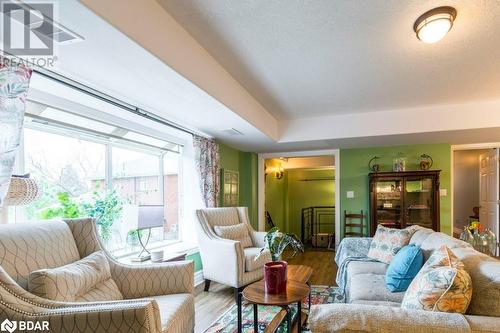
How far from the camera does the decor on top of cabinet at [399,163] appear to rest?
16.0ft

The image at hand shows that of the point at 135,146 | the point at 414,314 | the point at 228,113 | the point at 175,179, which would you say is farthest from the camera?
the point at 175,179

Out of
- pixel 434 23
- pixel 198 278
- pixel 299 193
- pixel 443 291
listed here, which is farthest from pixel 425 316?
pixel 299 193

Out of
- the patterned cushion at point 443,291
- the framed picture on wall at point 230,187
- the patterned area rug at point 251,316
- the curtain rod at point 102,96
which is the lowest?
the patterned area rug at point 251,316

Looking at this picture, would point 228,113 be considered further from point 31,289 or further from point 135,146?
point 31,289

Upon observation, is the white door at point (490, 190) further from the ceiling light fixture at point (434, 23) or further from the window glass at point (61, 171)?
the window glass at point (61, 171)

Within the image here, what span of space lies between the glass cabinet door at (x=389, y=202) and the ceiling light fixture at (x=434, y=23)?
331 centimetres

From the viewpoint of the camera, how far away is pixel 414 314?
1303mm

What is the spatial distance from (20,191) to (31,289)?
550mm

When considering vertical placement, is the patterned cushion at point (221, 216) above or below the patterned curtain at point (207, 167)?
below

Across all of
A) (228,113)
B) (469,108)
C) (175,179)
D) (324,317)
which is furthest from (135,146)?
(469,108)

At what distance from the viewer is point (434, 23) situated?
1880 millimetres

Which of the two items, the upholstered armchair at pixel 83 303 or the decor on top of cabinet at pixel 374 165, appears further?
the decor on top of cabinet at pixel 374 165

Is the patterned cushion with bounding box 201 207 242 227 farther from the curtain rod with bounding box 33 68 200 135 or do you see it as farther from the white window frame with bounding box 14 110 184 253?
the curtain rod with bounding box 33 68 200 135

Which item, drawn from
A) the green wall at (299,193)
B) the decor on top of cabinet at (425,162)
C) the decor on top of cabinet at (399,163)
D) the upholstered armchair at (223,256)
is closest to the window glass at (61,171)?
the upholstered armchair at (223,256)
